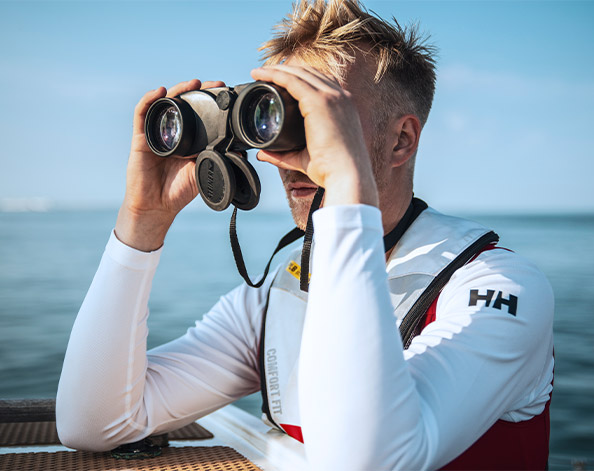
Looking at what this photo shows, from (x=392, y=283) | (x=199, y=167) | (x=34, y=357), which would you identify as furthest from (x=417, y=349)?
(x=34, y=357)

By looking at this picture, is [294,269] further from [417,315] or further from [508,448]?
[508,448]

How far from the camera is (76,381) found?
1.54 metres

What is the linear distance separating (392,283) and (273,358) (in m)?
0.43

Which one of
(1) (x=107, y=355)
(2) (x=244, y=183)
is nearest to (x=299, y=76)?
(2) (x=244, y=183)

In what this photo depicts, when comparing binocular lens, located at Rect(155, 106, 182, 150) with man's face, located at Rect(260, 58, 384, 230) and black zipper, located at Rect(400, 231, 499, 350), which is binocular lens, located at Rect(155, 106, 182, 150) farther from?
black zipper, located at Rect(400, 231, 499, 350)

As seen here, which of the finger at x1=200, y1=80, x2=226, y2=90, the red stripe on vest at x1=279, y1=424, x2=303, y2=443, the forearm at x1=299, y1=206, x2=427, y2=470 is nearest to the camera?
the forearm at x1=299, y1=206, x2=427, y2=470

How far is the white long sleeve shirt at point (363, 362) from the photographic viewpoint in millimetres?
989

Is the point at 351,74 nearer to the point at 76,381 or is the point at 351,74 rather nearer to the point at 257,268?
the point at 76,381

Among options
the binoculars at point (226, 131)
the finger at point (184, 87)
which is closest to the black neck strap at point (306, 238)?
the binoculars at point (226, 131)

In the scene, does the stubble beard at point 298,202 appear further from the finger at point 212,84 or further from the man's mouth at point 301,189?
the finger at point 212,84

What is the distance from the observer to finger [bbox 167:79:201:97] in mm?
1509

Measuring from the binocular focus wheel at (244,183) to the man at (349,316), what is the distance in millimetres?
82

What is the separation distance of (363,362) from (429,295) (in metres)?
0.48

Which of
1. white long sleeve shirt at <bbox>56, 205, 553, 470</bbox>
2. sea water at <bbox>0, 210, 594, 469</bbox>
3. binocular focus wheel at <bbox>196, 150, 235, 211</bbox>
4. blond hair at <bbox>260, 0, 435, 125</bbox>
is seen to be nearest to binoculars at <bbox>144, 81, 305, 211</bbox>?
binocular focus wheel at <bbox>196, 150, 235, 211</bbox>
